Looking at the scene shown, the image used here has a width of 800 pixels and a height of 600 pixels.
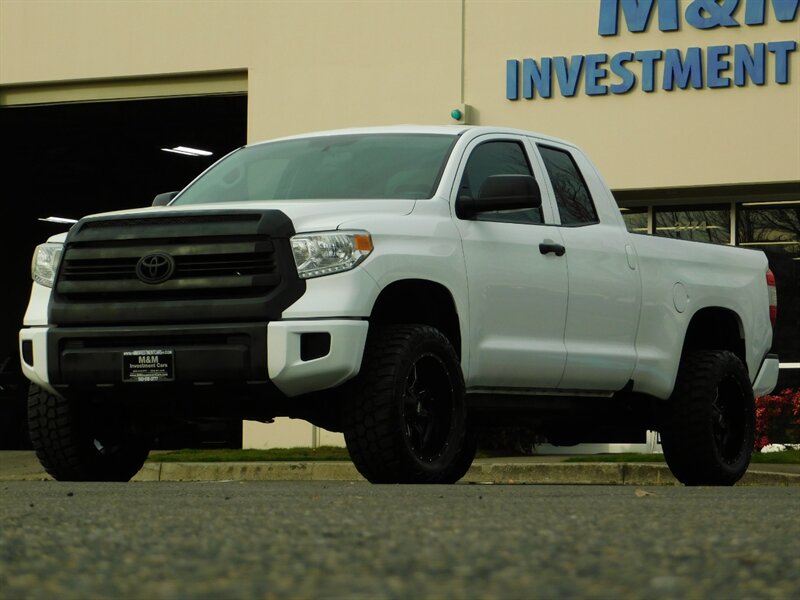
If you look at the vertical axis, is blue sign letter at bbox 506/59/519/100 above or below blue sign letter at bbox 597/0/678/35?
below

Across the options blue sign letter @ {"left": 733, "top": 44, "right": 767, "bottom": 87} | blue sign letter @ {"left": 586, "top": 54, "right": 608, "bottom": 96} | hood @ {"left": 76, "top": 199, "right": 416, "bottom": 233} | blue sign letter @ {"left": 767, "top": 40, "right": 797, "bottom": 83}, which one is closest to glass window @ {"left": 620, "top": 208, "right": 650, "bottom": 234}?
blue sign letter @ {"left": 586, "top": 54, "right": 608, "bottom": 96}

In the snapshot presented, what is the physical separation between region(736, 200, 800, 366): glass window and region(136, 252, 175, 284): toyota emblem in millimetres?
12201

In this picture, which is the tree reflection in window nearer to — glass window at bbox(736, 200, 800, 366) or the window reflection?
glass window at bbox(736, 200, 800, 366)

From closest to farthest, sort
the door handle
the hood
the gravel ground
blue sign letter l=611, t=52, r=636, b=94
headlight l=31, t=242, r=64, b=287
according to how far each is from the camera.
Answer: the gravel ground < the hood < headlight l=31, t=242, r=64, b=287 < the door handle < blue sign letter l=611, t=52, r=636, b=94

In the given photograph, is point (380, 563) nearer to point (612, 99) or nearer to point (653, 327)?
point (653, 327)

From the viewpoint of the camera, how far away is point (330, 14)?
2034 cm

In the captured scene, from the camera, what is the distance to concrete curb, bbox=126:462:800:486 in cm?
1376

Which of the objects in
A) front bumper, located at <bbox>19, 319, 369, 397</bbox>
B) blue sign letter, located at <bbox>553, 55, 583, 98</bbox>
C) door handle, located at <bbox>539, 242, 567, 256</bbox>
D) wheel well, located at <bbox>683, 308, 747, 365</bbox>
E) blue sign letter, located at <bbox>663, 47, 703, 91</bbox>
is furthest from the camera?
blue sign letter, located at <bbox>553, 55, 583, 98</bbox>

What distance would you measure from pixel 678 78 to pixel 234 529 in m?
14.6

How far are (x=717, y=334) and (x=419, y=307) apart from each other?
2984mm

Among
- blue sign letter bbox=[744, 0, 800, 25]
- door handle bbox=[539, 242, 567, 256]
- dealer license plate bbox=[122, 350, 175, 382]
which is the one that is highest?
blue sign letter bbox=[744, 0, 800, 25]

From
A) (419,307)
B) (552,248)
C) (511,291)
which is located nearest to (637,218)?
(552,248)

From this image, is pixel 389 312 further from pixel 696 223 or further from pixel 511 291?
pixel 696 223

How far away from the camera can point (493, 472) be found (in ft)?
46.3
